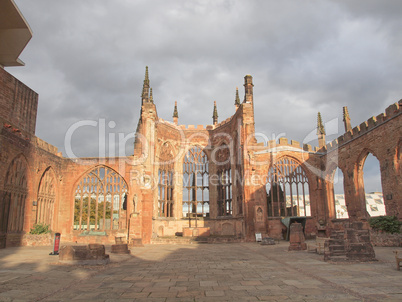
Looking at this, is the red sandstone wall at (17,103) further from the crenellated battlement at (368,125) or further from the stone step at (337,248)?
the crenellated battlement at (368,125)

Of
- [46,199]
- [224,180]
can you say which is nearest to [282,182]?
[224,180]

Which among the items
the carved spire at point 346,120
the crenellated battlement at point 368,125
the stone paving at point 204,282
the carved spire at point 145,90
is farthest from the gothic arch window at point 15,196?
the carved spire at point 346,120

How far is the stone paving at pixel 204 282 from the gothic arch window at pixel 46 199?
41.6 feet

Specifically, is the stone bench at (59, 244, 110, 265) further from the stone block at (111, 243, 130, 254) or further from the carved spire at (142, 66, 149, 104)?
the carved spire at (142, 66, 149, 104)

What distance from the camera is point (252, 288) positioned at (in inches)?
268

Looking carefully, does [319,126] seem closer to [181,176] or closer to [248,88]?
[248,88]

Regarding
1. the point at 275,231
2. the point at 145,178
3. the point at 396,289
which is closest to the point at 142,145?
the point at 145,178

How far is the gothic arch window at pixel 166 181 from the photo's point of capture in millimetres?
27297

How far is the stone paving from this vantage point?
20.1ft

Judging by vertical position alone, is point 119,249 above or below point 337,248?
below

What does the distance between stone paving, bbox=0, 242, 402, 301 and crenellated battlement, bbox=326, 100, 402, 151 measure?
418 inches

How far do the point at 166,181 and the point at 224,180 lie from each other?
555cm

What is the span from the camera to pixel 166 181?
28109 mm

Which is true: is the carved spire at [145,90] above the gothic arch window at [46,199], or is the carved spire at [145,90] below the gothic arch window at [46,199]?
above
